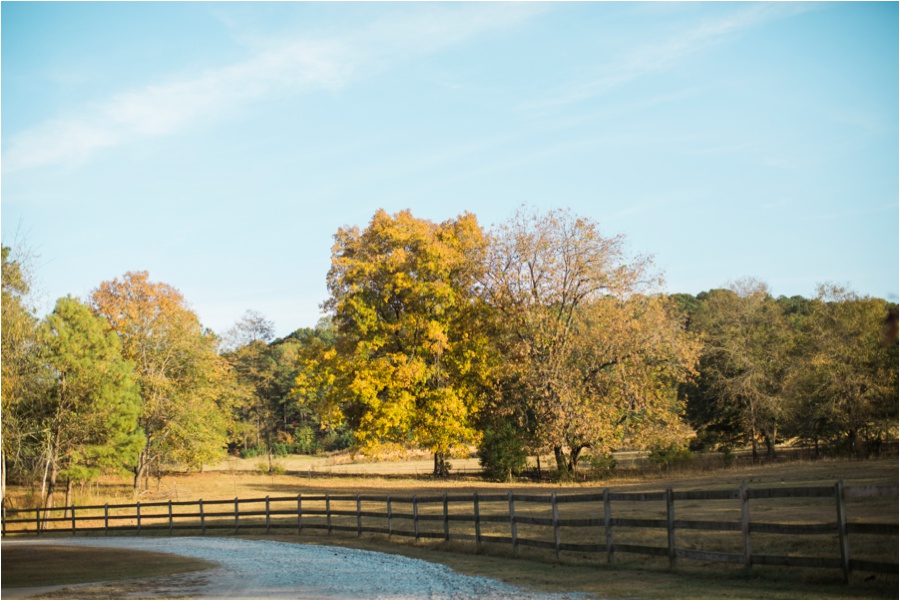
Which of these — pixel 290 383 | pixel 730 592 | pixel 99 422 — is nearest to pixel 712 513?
pixel 730 592

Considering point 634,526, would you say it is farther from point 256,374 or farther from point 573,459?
point 256,374

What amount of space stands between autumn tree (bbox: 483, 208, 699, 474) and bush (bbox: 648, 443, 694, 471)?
16.1ft

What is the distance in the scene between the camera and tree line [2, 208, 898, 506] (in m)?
39.6

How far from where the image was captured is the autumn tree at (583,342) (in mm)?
41156

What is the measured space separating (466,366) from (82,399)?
19235 mm

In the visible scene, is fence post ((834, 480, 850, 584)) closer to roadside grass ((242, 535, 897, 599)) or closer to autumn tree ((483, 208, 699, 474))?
roadside grass ((242, 535, 897, 599))

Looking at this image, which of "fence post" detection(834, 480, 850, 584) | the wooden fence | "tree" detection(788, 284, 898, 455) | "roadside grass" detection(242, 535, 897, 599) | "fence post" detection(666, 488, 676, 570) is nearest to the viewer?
"roadside grass" detection(242, 535, 897, 599)

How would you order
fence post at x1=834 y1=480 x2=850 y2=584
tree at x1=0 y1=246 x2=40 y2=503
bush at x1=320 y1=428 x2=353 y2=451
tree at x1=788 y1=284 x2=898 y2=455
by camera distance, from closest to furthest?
fence post at x1=834 y1=480 x2=850 y2=584
tree at x1=0 y1=246 x2=40 y2=503
tree at x1=788 y1=284 x2=898 y2=455
bush at x1=320 y1=428 x2=353 y2=451

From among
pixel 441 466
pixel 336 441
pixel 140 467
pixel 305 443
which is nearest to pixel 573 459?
pixel 441 466

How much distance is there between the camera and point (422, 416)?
45125 millimetres

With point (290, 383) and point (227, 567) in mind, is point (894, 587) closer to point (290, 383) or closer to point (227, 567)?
point (227, 567)

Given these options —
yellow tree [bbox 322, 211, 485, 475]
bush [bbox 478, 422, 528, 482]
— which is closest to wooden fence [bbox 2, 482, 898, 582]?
yellow tree [bbox 322, 211, 485, 475]

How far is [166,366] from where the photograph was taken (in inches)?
2046

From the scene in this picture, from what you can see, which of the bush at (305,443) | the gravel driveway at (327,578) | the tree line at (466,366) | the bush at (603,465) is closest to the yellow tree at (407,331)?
the tree line at (466,366)
